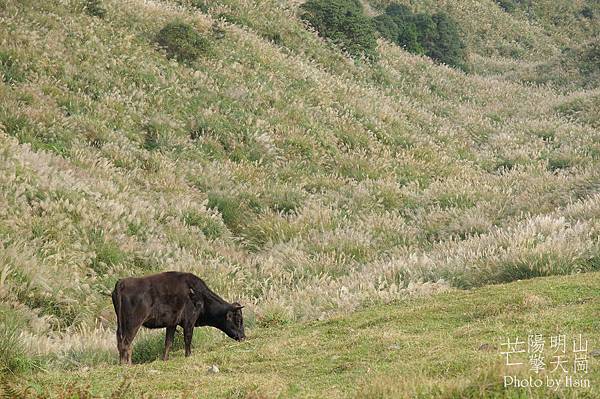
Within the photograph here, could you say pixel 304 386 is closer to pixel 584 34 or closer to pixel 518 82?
pixel 518 82

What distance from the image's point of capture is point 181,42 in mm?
20859

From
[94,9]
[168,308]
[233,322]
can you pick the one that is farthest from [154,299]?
[94,9]

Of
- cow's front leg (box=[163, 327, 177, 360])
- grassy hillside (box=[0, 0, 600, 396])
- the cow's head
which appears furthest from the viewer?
grassy hillside (box=[0, 0, 600, 396])

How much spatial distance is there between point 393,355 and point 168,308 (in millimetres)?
2655

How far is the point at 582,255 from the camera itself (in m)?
9.78

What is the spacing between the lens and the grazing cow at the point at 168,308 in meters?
7.15

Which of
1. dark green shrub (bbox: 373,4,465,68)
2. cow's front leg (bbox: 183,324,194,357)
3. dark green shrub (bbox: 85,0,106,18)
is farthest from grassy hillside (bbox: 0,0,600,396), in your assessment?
dark green shrub (bbox: 373,4,465,68)

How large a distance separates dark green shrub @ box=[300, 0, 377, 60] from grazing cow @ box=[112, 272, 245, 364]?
23.5 meters

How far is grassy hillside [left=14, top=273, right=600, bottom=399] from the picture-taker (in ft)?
14.9

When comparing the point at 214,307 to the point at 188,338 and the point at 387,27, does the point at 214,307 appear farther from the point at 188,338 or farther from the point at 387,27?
the point at 387,27

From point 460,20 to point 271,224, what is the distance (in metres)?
46.2

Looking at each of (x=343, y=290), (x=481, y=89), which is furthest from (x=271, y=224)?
(x=481, y=89)

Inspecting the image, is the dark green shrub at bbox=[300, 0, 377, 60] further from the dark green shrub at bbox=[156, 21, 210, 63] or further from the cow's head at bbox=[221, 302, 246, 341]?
the cow's head at bbox=[221, 302, 246, 341]

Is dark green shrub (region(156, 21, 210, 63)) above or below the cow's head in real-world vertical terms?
below
